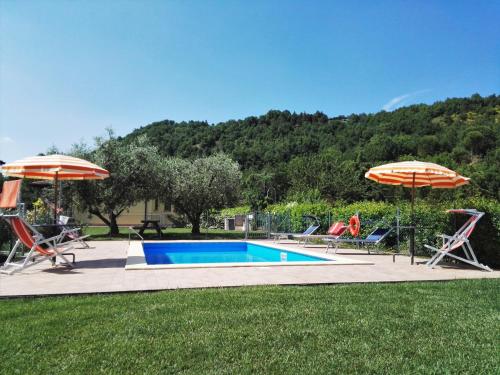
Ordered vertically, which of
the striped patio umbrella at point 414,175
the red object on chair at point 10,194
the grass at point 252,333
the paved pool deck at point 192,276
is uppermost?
the striped patio umbrella at point 414,175

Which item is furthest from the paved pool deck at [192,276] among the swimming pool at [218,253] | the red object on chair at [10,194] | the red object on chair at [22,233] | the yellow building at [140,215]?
the yellow building at [140,215]

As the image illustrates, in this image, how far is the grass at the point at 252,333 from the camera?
9.45 ft

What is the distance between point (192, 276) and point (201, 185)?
47.0 feet

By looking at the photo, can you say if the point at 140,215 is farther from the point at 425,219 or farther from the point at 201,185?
the point at 425,219

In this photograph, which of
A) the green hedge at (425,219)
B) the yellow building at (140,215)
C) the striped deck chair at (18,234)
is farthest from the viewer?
A: the yellow building at (140,215)

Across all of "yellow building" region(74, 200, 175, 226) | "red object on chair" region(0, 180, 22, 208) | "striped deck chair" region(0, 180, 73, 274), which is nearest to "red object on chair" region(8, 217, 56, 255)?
"striped deck chair" region(0, 180, 73, 274)

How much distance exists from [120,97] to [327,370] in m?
14.2

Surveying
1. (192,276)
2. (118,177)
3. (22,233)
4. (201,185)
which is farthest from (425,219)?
(118,177)

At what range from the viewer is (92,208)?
19188mm

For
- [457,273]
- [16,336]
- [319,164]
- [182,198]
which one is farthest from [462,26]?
[319,164]

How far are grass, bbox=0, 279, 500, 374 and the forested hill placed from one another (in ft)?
99.9

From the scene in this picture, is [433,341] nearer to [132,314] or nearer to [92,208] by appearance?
[132,314]

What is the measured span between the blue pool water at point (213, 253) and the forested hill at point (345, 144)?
67.3 feet

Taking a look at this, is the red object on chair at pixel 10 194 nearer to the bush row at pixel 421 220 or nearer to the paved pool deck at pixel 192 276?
the paved pool deck at pixel 192 276
